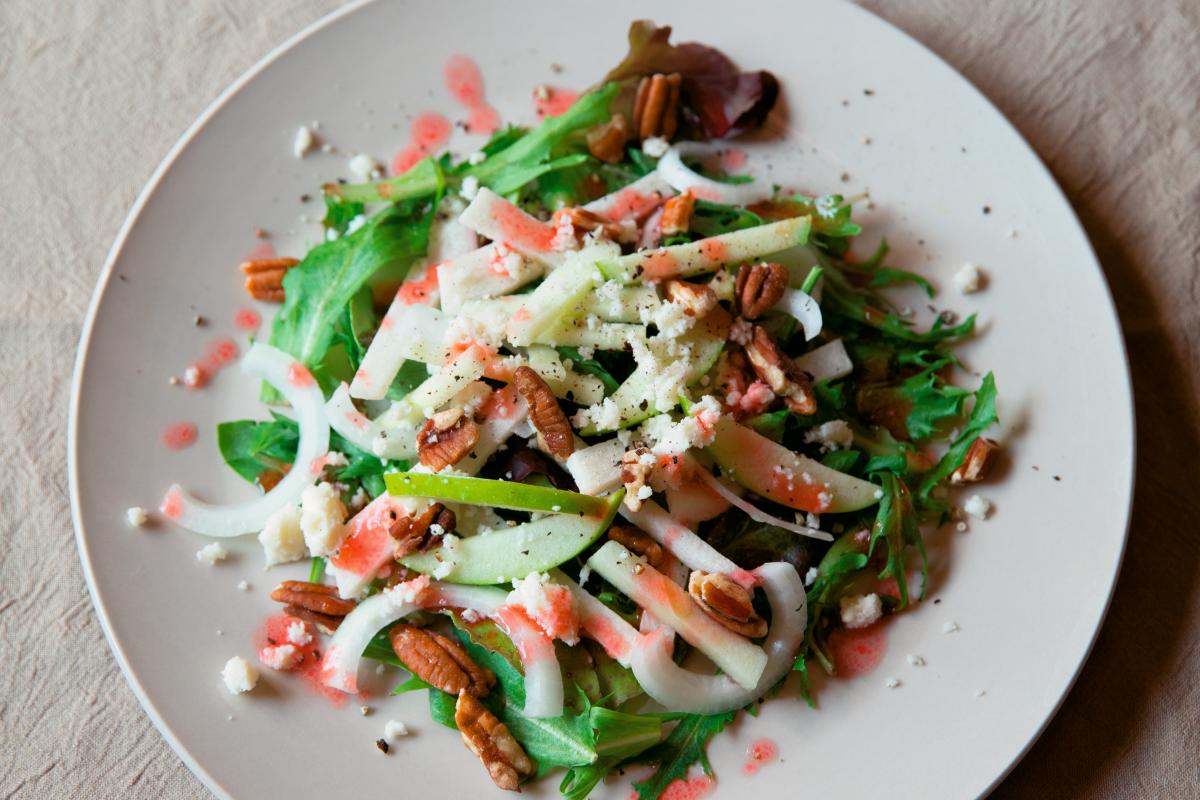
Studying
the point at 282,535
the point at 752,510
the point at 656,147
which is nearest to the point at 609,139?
the point at 656,147

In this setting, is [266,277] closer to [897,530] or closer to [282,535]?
[282,535]

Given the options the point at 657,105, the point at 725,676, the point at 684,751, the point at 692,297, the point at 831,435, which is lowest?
the point at 684,751

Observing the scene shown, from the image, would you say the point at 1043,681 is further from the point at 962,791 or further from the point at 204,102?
the point at 204,102

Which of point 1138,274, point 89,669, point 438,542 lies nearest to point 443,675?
point 438,542

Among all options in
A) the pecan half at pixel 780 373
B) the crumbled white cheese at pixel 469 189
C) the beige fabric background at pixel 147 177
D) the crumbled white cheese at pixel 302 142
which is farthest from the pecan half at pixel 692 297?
the crumbled white cheese at pixel 302 142

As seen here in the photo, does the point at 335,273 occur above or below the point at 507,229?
below

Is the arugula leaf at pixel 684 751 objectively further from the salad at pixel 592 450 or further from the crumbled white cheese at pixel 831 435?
the crumbled white cheese at pixel 831 435

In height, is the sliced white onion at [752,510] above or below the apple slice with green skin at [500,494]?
below
